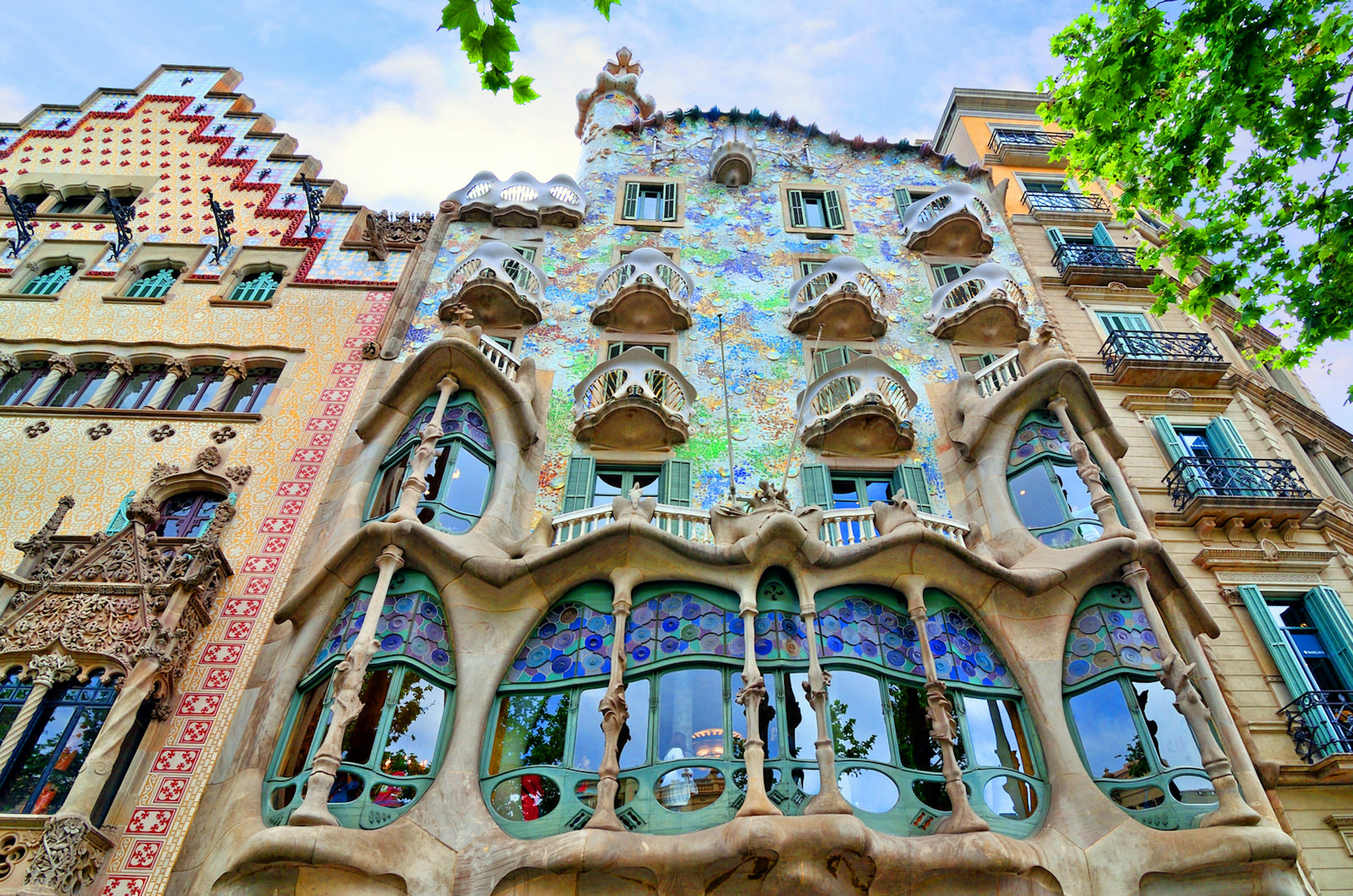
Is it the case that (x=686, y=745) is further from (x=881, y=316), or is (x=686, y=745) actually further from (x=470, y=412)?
(x=881, y=316)

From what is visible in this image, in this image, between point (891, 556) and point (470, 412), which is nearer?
point (891, 556)

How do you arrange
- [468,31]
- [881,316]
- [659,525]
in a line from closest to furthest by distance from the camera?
[468,31] < [659,525] < [881,316]

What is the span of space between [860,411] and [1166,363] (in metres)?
6.81

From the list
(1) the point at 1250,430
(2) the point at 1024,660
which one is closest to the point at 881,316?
(1) the point at 1250,430

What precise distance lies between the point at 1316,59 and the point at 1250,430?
761cm

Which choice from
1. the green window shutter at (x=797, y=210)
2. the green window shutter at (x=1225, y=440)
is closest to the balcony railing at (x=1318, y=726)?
the green window shutter at (x=1225, y=440)

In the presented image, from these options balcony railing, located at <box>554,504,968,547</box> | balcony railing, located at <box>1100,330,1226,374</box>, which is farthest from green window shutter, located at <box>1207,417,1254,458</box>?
balcony railing, located at <box>554,504,968,547</box>

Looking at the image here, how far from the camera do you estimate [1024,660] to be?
39.9ft

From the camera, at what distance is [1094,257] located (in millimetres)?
20656

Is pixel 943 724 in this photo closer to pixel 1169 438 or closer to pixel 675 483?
pixel 675 483

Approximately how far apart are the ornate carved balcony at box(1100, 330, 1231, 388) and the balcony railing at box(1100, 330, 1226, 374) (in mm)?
10

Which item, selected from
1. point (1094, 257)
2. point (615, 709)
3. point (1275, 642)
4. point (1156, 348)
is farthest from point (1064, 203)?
point (615, 709)

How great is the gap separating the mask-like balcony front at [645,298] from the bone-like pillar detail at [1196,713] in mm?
9762

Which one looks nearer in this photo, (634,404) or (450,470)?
(450,470)
